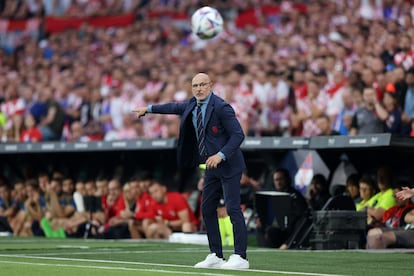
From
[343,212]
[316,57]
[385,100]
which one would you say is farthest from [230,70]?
[343,212]

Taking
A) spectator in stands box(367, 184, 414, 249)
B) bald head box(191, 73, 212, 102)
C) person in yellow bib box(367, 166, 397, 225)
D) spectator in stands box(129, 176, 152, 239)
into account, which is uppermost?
bald head box(191, 73, 212, 102)

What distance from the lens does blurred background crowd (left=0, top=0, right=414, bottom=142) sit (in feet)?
61.1

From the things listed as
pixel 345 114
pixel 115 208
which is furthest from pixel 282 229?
pixel 115 208

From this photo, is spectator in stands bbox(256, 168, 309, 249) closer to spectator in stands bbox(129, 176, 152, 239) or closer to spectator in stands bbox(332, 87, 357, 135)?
spectator in stands bbox(332, 87, 357, 135)

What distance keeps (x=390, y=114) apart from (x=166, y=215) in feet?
14.1

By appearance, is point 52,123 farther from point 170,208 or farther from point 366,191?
point 366,191

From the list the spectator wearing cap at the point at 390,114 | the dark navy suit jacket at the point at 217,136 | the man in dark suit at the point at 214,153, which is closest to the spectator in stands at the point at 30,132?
the spectator wearing cap at the point at 390,114

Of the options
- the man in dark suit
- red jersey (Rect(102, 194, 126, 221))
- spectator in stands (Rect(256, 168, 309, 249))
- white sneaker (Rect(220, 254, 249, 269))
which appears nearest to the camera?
white sneaker (Rect(220, 254, 249, 269))

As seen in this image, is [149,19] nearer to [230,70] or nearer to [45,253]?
[230,70]

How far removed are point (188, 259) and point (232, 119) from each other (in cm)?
234

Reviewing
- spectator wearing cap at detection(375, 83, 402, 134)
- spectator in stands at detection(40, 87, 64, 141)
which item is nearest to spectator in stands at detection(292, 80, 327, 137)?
spectator wearing cap at detection(375, 83, 402, 134)

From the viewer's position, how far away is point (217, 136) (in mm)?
11430

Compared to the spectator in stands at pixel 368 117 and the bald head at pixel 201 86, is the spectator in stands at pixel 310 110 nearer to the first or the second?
the spectator in stands at pixel 368 117

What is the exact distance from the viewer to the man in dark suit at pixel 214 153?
36.7 feet
